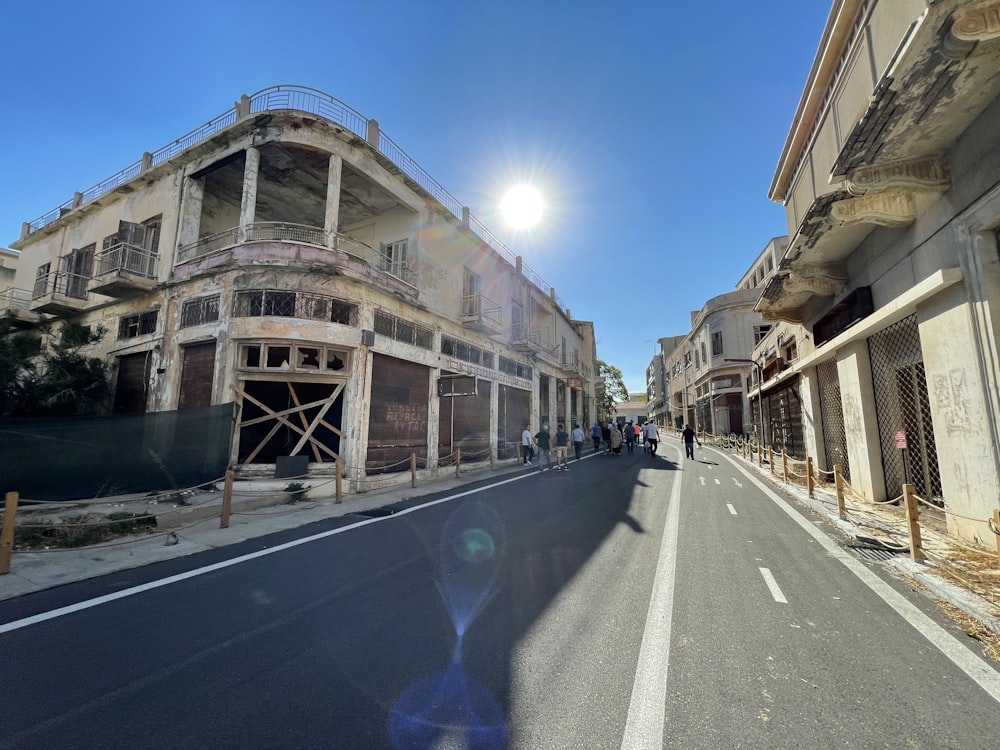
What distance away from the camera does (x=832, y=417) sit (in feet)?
36.9

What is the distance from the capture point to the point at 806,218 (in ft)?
25.8

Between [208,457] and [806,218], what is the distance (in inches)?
532

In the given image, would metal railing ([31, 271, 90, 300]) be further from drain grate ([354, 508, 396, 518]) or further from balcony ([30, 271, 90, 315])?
drain grate ([354, 508, 396, 518])

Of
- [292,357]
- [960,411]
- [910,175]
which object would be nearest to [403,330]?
[292,357]

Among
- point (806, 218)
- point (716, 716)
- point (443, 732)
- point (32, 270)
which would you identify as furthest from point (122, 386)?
point (806, 218)

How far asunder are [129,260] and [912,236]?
2097cm

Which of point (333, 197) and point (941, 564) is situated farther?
point (333, 197)

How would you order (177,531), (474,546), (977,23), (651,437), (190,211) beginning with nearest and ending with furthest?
(977,23) < (474,546) < (177,531) < (190,211) < (651,437)

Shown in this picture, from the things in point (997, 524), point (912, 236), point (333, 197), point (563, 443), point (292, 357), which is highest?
point (333, 197)

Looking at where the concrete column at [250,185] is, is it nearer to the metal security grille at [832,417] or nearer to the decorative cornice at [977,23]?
the decorative cornice at [977,23]

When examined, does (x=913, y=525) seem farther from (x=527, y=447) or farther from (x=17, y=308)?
(x=17, y=308)

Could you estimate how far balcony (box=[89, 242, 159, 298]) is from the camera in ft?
43.4

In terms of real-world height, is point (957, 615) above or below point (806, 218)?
below

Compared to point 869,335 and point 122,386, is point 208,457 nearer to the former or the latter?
point 122,386
